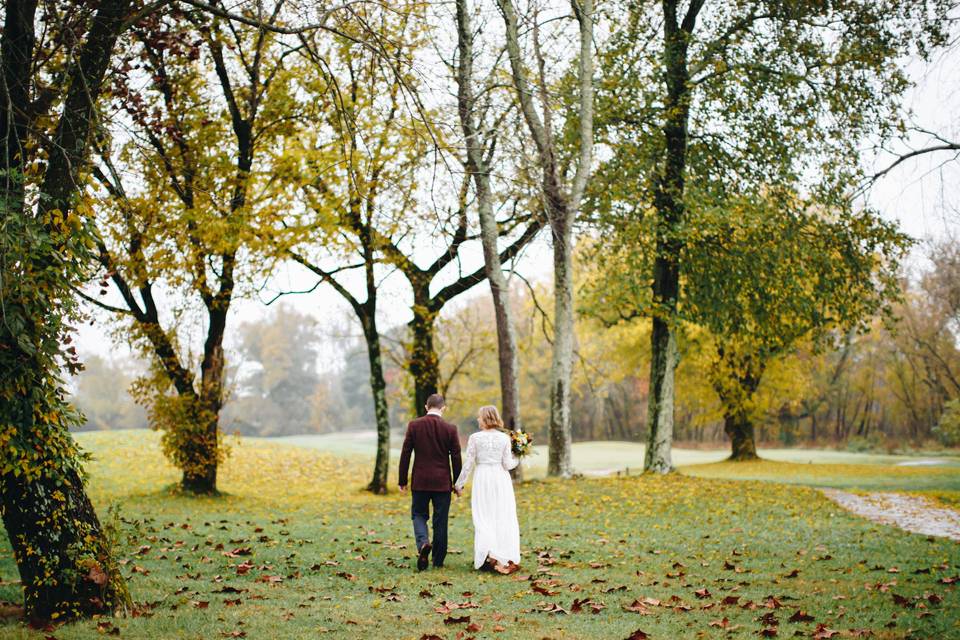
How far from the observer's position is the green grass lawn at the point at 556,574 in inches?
260

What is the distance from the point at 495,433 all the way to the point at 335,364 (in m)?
86.6

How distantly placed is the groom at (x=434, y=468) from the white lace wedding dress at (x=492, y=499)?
22cm

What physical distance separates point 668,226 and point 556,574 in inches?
529

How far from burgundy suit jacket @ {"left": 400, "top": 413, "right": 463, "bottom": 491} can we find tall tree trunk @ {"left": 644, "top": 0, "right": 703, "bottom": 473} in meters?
11.9

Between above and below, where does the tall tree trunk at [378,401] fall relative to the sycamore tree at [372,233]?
below

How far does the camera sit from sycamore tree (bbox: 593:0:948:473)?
19.8 m

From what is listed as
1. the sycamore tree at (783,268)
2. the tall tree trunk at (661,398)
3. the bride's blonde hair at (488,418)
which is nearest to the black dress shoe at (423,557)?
the bride's blonde hair at (488,418)

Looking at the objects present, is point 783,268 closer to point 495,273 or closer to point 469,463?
point 495,273

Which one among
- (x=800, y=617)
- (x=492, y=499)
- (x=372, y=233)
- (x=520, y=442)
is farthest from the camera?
(x=372, y=233)

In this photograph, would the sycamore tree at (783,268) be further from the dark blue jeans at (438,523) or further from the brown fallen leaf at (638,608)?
the brown fallen leaf at (638,608)

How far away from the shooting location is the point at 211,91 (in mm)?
19953

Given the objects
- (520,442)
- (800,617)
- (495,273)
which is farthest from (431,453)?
(495,273)

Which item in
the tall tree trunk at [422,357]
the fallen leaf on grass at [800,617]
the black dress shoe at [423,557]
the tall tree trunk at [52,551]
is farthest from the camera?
the tall tree trunk at [422,357]

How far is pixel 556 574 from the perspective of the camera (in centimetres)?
928
